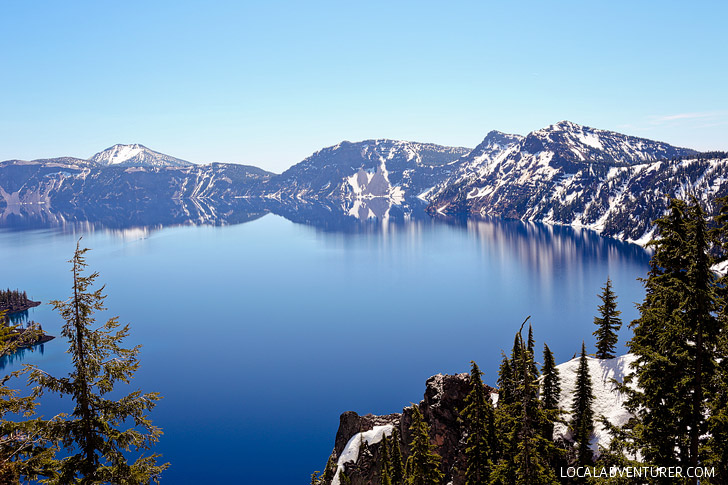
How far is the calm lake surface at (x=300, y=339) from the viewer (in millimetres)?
70500

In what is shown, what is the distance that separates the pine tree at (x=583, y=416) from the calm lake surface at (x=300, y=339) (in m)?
39.2

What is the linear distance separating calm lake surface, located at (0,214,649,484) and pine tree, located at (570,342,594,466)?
129ft

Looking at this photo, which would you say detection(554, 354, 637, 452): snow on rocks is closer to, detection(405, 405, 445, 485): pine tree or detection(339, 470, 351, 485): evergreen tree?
detection(405, 405, 445, 485): pine tree

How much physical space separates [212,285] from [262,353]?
81502mm

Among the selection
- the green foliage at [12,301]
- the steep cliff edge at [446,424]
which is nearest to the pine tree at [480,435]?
the steep cliff edge at [446,424]

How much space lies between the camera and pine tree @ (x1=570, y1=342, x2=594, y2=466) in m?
35.2

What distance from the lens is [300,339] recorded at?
113375 mm

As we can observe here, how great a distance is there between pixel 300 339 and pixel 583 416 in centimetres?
8476

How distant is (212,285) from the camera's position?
177 metres

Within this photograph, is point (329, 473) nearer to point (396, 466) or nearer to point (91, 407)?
point (396, 466)

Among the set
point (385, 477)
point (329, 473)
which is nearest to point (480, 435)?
point (385, 477)

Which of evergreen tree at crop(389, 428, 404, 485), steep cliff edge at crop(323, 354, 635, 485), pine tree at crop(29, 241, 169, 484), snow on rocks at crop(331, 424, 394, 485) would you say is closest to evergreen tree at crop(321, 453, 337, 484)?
steep cliff edge at crop(323, 354, 635, 485)

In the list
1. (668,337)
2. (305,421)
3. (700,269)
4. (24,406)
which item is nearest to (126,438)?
(24,406)

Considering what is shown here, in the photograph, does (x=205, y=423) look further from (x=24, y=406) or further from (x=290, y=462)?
(x=24, y=406)
